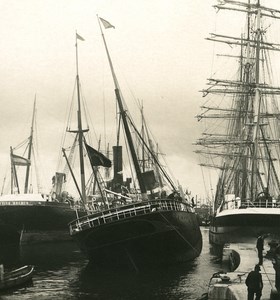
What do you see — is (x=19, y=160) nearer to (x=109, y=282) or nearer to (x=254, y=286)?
(x=109, y=282)

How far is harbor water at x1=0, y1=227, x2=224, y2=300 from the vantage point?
22.5m

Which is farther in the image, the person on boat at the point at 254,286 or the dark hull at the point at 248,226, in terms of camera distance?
the dark hull at the point at 248,226

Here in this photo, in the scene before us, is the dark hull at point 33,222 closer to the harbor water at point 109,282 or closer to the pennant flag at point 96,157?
the harbor water at point 109,282

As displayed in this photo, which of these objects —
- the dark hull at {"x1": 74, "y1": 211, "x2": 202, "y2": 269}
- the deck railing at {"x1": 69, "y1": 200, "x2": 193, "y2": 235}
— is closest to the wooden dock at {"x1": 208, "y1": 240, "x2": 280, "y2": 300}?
the dark hull at {"x1": 74, "y1": 211, "x2": 202, "y2": 269}

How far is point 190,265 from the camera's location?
3238 centimetres

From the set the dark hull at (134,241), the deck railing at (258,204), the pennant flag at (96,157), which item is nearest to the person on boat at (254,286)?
the dark hull at (134,241)

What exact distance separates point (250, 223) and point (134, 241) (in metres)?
13.1

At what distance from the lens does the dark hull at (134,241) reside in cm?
2834

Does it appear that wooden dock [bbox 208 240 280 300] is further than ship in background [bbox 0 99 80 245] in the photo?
No

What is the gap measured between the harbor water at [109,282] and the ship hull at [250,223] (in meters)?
4.00

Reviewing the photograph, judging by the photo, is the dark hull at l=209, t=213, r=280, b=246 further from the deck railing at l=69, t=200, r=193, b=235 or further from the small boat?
the small boat

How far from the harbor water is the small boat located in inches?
13.9

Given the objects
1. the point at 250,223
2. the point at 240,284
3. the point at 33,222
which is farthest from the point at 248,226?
the point at 33,222

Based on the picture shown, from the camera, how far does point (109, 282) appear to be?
998 inches
